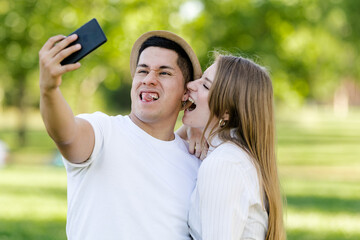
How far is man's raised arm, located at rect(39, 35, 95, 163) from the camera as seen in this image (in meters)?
2.31

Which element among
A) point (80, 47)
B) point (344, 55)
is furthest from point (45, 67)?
point (344, 55)

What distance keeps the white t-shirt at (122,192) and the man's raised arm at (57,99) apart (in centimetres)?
23

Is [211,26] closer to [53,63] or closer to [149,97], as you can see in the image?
[149,97]

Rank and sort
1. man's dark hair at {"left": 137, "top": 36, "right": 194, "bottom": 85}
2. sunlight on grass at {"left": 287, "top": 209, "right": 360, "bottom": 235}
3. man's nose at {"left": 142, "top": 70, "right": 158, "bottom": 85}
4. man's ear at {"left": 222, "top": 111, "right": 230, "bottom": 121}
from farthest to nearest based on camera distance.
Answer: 1. sunlight on grass at {"left": 287, "top": 209, "right": 360, "bottom": 235}
2. man's dark hair at {"left": 137, "top": 36, "right": 194, "bottom": 85}
3. man's nose at {"left": 142, "top": 70, "right": 158, "bottom": 85}
4. man's ear at {"left": 222, "top": 111, "right": 230, "bottom": 121}

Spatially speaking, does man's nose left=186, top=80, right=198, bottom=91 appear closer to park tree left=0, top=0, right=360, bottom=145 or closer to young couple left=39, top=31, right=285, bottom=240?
young couple left=39, top=31, right=285, bottom=240

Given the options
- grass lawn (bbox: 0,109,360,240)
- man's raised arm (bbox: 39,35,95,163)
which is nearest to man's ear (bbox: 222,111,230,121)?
man's raised arm (bbox: 39,35,95,163)

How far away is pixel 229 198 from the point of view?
8.84 feet

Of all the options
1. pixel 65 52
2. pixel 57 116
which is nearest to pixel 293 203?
pixel 57 116

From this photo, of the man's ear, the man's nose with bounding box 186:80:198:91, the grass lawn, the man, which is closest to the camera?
the man

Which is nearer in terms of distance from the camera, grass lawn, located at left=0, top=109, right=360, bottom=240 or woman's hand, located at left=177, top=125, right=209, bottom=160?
woman's hand, located at left=177, top=125, right=209, bottom=160

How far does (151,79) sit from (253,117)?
2.24 ft

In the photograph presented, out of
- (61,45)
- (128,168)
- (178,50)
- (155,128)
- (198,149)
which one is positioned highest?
(178,50)

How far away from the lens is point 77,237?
2904mm

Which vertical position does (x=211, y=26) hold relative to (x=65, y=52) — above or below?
above
